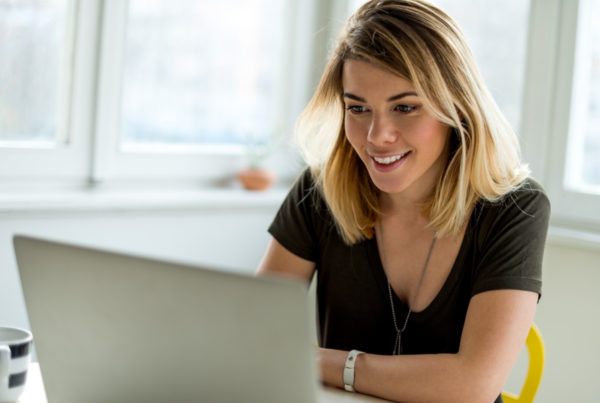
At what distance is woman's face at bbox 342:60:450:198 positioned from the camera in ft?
4.69

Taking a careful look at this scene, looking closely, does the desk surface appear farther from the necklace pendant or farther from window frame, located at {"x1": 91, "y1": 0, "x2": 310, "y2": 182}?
window frame, located at {"x1": 91, "y1": 0, "x2": 310, "y2": 182}

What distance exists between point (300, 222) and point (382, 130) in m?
0.34

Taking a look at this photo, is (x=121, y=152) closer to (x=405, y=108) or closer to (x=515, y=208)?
(x=405, y=108)

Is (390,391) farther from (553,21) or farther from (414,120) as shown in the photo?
(553,21)

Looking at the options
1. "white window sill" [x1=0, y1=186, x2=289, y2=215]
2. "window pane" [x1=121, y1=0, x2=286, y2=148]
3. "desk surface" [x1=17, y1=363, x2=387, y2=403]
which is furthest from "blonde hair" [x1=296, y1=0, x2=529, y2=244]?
"window pane" [x1=121, y1=0, x2=286, y2=148]

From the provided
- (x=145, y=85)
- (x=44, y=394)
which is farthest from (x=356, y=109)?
(x=145, y=85)

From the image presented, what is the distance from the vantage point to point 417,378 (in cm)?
128

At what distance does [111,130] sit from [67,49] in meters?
0.28

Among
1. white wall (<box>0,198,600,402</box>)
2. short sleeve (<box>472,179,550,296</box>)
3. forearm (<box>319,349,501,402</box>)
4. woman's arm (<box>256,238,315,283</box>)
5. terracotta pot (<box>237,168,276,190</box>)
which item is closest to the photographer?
forearm (<box>319,349,501,402</box>)

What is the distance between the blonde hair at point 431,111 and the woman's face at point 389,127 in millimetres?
25

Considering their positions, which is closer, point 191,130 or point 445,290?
point 445,290

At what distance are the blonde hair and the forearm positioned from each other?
12.8 inches

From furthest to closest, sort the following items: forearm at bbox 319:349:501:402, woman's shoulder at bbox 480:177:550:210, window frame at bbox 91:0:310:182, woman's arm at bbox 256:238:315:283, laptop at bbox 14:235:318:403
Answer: window frame at bbox 91:0:310:182
woman's arm at bbox 256:238:315:283
woman's shoulder at bbox 480:177:550:210
forearm at bbox 319:349:501:402
laptop at bbox 14:235:318:403

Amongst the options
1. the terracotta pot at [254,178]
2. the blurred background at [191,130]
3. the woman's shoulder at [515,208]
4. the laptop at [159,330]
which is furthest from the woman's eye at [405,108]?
the terracotta pot at [254,178]
